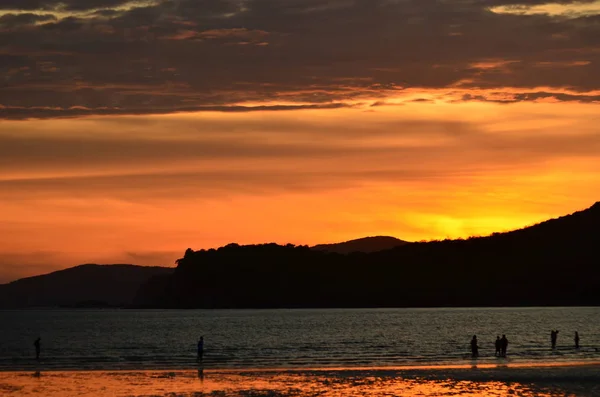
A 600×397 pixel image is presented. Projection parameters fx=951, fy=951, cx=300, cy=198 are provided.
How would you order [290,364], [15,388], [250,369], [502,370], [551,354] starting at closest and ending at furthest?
[15,388] → [502,370] → [250,369] → [290,364] → [551,354]

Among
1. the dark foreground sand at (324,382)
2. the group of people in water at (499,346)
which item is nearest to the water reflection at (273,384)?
the dark foreground sand at (324,382)

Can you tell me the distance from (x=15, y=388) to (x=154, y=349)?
54.3 meters

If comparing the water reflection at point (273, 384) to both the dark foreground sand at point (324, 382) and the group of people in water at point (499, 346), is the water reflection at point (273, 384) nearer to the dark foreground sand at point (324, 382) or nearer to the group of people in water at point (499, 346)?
the dark foreground sand at point (324, 382)

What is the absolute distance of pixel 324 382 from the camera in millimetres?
58156

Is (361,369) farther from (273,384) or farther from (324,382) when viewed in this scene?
(273,384)

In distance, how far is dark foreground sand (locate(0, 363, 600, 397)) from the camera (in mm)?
52688

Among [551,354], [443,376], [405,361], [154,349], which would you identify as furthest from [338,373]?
[154,349]

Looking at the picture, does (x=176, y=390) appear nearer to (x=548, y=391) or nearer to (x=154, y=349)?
(x=548, y=391)

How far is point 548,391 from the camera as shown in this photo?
52594 mm

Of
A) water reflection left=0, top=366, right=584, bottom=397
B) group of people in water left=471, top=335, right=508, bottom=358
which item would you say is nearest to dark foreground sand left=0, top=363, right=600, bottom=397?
water reflection left=0, top=366, right=584, bottom=397

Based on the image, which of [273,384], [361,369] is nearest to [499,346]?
[361,369]

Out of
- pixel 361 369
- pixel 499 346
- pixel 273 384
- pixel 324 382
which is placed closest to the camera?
pixel 273 384

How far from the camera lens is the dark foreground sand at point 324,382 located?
5269 centimetres

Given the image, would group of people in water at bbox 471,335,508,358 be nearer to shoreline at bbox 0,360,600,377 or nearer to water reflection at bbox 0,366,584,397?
shoreline at bbox 0,360,600,377
